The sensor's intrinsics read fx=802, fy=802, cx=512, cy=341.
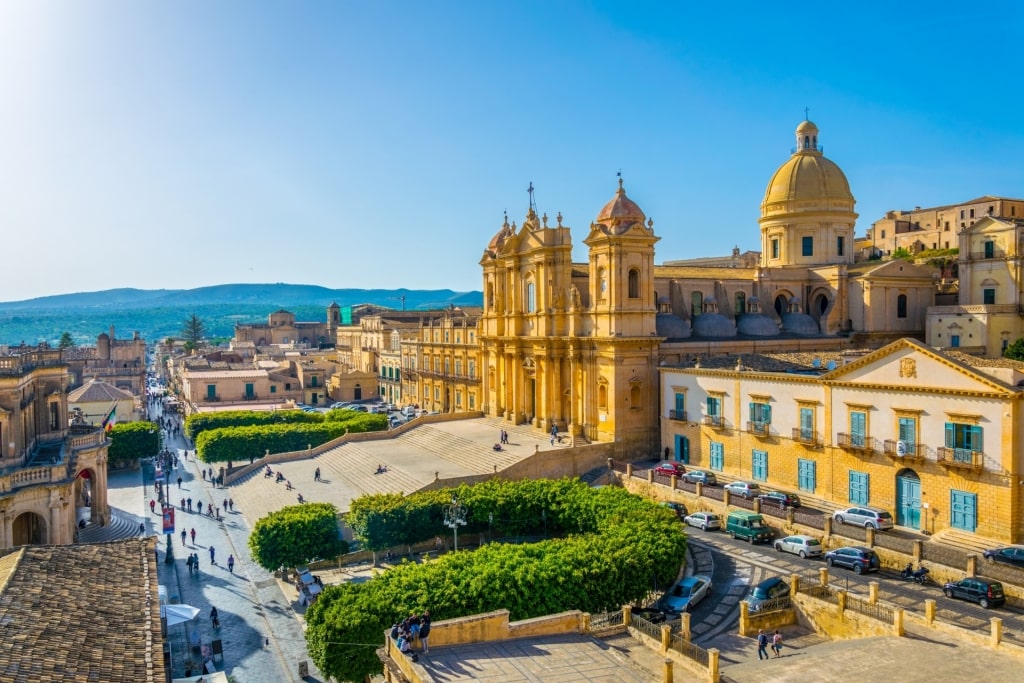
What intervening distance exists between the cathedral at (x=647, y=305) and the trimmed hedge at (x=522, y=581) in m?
14.5

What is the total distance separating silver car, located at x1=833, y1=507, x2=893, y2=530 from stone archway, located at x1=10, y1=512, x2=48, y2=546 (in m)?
33.5

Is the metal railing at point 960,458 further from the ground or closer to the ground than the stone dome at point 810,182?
closer to the ground

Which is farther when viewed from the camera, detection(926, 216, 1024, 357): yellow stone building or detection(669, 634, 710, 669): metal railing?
detection(926, 216, 1024, 357): yellow stone building

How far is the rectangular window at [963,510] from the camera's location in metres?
29.2

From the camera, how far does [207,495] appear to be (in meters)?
48.9

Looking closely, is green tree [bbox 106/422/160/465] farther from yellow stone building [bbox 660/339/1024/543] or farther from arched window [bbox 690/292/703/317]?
arched window [bbox 690/292/703/317]

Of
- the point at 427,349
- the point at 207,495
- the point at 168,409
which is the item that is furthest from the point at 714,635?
the point at 168,409

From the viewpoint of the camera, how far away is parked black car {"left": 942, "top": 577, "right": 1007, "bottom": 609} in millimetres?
23891

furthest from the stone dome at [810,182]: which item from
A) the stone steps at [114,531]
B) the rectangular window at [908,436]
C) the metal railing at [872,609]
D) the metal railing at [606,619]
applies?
the stone steps at [114,531]

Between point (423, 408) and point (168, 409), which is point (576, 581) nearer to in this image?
point (423, 408)

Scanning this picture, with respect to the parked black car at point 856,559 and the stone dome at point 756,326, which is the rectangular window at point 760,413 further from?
the stone dome at point 756,326

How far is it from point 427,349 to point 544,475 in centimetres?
3870

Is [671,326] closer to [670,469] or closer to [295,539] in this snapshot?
[670,469]

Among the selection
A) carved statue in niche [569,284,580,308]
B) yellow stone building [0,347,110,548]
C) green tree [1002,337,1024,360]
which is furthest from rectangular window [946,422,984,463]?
yellow stone building [0,347,110,548]
